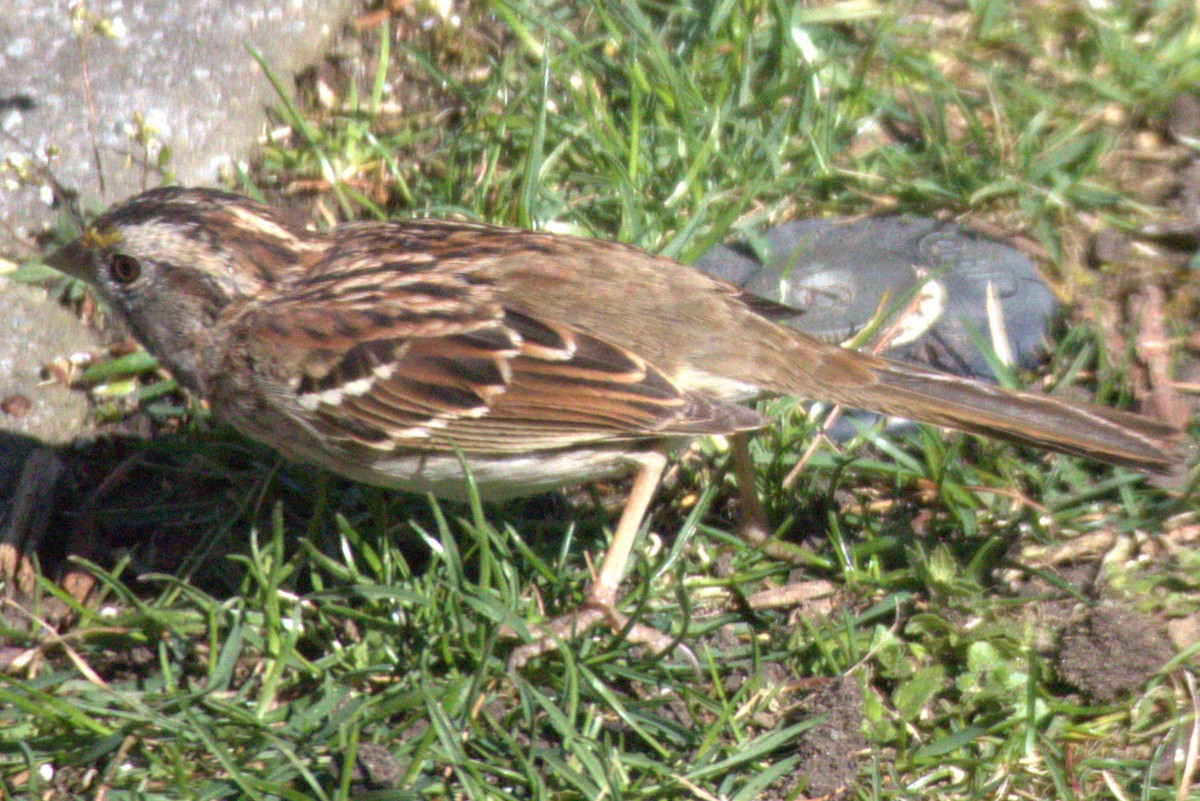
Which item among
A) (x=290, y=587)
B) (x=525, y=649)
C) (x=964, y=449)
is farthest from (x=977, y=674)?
(x=290, y=587)

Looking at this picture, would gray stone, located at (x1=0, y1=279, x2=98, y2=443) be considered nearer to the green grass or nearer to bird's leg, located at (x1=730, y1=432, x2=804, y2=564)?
the green grass

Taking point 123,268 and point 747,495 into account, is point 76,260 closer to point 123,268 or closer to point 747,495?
point 123,268

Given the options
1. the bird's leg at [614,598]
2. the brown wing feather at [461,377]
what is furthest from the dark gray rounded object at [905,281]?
the brown wing feather at [461,377]

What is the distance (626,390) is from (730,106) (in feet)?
5.77

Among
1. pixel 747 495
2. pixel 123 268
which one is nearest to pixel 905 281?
pixel 747 495

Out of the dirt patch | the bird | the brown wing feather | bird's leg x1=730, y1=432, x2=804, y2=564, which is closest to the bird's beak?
the bird

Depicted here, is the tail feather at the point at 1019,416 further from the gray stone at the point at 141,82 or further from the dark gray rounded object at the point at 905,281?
the gray stone at the point at 141,82

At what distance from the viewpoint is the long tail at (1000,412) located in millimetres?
3518

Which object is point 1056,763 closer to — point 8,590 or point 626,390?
point 626,390

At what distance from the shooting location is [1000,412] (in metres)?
3.56

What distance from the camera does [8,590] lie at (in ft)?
13.3

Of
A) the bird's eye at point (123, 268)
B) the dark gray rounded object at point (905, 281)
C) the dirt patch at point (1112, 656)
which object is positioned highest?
the bird's eye at point (123, 268)

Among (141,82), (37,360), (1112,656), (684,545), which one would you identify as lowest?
(1112,656)

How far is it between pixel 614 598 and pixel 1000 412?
3.50ft
